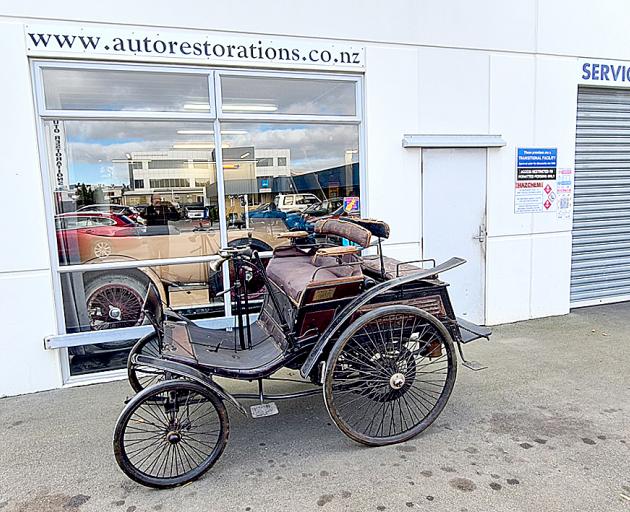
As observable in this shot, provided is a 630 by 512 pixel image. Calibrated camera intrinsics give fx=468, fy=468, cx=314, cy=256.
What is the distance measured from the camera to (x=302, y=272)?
319cm

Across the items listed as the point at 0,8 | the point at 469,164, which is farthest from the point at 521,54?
the point at 0,8

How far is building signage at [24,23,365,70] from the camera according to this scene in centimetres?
381

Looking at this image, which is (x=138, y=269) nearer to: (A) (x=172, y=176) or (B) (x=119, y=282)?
(B) (x=119, y=282)

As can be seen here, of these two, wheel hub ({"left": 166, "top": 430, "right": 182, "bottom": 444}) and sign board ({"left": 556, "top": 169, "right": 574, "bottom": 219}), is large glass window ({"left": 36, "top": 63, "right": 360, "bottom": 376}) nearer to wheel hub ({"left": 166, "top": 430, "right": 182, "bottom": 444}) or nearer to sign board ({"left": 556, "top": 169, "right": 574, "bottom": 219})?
wheel hub ({"left": 166, "top": 430, "right": 182, "bottom": 444})

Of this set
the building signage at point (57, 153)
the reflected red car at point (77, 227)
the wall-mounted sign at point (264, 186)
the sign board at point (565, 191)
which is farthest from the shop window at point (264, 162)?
the sign board at point (565, 191)

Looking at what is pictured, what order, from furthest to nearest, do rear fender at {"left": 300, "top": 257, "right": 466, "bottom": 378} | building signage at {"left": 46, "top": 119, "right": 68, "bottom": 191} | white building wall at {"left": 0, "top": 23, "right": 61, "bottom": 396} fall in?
building signage at {"left": 46, "top": 119, "right": 68, "bottom": 191} < white building wall at {"left": 0, "top": 23, "right": 61, "bottom": 396} < rear fender at {"left": 300, "top": 257, "right": 466, "bottom": 378}

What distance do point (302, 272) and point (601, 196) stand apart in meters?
4.80

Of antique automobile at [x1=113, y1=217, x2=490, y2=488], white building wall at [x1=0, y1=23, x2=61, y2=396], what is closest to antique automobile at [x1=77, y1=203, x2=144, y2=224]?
white building wall at [x1=0, y1=23, x2=61, y2=396]

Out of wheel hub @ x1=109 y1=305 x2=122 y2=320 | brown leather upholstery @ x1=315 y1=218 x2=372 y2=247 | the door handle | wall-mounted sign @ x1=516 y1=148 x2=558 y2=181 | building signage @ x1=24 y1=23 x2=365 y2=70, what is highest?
building signage @ x1=24 y1=23 x2=365 y2=70

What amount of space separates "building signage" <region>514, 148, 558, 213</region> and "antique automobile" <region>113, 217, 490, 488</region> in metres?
2.72

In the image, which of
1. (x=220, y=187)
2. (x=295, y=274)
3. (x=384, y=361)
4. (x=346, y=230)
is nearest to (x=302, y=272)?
(x=295, y=274)

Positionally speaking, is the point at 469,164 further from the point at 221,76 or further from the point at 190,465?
the point at 190,465

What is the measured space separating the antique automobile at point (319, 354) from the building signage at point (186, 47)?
200 cm

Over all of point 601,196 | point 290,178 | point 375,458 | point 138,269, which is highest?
point 290,178
